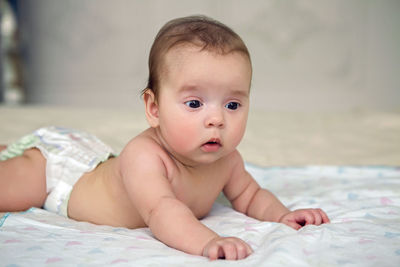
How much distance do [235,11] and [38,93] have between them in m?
2.28

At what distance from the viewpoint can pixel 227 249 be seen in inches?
27.3

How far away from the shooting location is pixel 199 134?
0.83 m

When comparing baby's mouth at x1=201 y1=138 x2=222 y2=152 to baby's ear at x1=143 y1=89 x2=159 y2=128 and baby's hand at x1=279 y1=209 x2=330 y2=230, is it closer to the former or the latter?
baby's ear at x1=143 y1=89 x2=159 y2=128

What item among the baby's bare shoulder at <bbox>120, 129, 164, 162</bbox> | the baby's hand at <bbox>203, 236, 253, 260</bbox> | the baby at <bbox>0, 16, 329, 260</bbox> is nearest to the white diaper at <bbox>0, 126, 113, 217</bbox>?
the baby at <bbox>0, 16, 329, 260</bbox>

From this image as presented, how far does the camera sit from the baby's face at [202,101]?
2.70ft

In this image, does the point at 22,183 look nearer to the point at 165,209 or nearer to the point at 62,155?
the point at 62,155

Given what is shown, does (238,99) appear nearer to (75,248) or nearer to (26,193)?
(75,248)

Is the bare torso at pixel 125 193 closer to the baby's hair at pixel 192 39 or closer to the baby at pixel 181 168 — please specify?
the baby at pixel 181 168

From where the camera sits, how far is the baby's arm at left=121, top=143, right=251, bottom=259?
708 millimetres

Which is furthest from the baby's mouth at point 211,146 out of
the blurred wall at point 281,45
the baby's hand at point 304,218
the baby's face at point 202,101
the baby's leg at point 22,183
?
the blurred wall at point 281,45

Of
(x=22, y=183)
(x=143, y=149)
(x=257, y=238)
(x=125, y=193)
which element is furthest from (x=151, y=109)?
(x=22, y=183)

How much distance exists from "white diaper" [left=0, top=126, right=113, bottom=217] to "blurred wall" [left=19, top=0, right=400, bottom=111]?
2.91m

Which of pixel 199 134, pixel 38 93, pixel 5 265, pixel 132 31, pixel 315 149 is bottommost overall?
pixel 5 265

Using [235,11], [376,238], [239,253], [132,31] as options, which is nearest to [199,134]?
[239,253]
